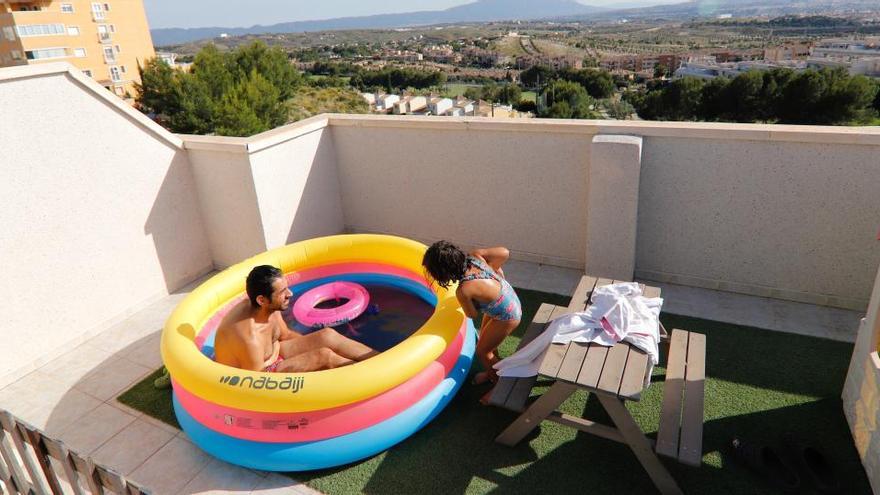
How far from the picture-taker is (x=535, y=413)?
3627mm

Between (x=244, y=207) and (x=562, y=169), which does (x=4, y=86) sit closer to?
(x=244, y=207)

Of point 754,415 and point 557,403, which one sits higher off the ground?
point 557,403

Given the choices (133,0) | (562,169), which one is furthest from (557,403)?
(133,0)

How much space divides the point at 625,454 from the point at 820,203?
3544 mm

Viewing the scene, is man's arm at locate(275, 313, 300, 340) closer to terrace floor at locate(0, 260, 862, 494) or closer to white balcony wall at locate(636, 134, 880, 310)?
terrace floor at locate(0, 260, 862, 494)

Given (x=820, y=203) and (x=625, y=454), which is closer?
(x=625, y=454)

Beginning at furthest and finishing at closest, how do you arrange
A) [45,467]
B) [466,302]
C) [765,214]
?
[765,214], [466,302], [45,467]

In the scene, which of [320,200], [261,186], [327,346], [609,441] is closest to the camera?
[609,441]

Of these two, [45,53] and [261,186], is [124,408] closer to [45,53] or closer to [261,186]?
[261,186]

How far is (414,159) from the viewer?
23.6 feet

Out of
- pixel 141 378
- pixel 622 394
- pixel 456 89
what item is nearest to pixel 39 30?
pixel 456 89

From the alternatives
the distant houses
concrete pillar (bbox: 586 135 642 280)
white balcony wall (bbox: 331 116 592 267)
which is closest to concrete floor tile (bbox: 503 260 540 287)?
white balcony wall (bbox: 331 116 592 267)

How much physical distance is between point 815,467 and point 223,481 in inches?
160

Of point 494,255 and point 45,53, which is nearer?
point 494,255
